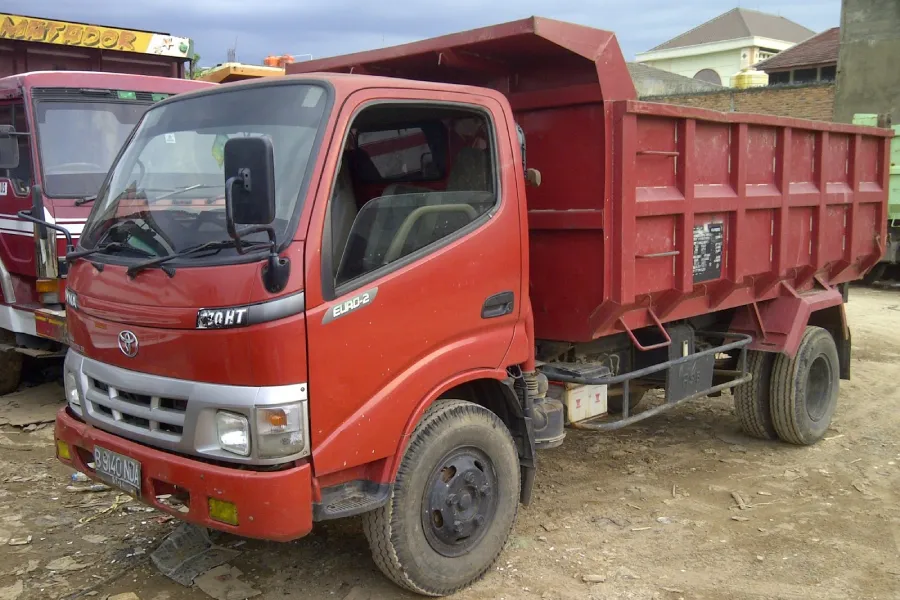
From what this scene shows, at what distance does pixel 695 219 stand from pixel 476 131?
1.66 m

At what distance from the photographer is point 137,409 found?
3.34 metres

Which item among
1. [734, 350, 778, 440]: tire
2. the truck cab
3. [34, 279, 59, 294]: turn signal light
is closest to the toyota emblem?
the truck cab

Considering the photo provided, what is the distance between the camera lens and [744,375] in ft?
19.4

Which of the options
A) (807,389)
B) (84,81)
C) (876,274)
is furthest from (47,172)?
(876,274)

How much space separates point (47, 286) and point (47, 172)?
3.03 feet

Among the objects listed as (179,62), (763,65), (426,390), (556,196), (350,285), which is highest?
(763,65)

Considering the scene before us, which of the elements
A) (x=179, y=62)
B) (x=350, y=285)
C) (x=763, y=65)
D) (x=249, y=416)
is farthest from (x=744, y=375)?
(x=763, y=65)

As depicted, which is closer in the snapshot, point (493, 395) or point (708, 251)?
point (493, 395)

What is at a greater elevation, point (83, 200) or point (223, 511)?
point (83, 200)

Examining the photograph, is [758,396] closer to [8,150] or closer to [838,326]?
[838,326]

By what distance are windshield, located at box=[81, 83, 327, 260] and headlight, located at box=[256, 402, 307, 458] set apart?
2.08ft

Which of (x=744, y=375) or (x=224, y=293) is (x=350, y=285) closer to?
(x=224, y=293)

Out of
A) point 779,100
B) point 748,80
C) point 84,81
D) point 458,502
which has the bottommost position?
point 458,502

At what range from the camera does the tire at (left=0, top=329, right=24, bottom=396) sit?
7.20m
